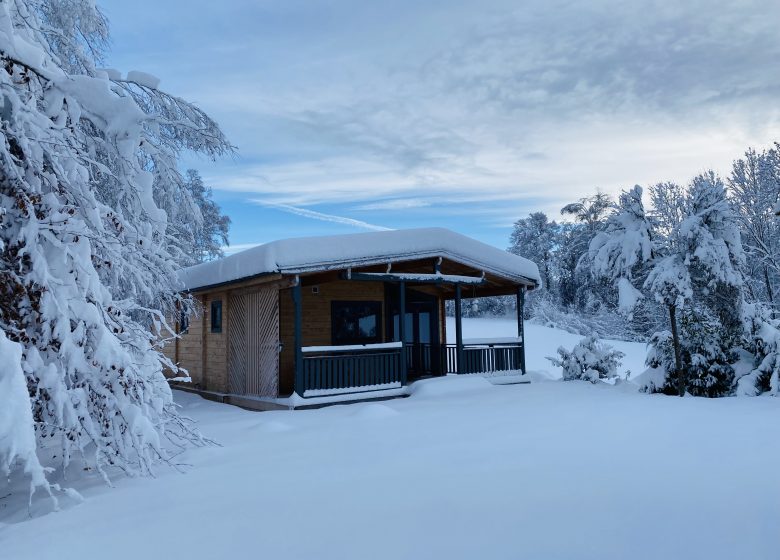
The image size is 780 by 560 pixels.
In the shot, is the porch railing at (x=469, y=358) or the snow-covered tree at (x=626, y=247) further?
the porch railing at (x=469, y=358)

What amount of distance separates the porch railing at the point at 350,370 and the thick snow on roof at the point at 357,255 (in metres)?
1.78

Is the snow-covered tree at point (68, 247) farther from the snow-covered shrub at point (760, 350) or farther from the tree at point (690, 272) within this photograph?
the snow-covered shrub at point (760, 350)

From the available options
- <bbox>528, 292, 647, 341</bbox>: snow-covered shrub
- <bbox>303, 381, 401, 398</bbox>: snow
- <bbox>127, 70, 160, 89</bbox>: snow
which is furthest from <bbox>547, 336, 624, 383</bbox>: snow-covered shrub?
<bbox>528, 292, 647, 341</bbox>: snow-covered shrub

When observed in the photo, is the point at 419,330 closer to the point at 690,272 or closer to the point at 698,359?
the point at 698,359

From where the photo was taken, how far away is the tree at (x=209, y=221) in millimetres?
32328

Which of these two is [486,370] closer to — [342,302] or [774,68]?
[342,302]

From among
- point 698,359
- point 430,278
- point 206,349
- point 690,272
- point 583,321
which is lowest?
point 698,359

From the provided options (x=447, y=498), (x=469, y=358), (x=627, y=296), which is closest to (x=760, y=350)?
(x=627, y=296)

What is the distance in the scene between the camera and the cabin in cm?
1088

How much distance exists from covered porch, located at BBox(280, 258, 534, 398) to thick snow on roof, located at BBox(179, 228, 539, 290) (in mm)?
357

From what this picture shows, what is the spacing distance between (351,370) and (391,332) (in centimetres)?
367

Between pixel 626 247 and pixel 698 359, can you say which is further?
pixel 698 359

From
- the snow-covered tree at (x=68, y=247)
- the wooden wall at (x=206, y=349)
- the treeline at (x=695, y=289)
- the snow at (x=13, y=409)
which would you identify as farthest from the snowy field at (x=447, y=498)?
the wooden wall at (x=206, y=349)

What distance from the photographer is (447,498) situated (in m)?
4.23
